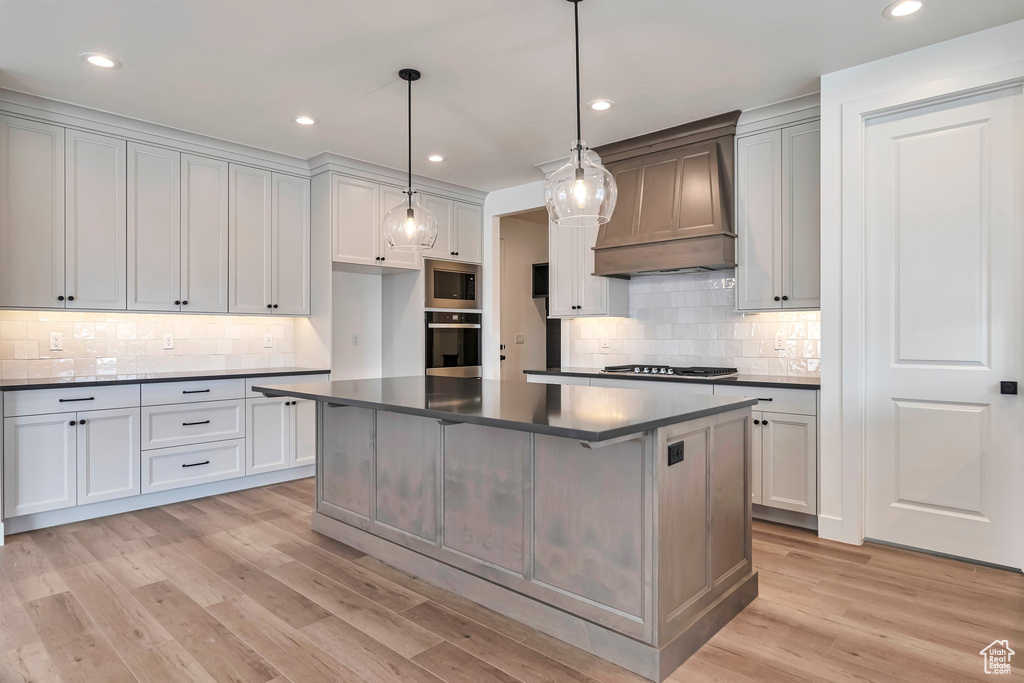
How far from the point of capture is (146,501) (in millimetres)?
3928

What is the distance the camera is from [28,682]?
6.30 ft

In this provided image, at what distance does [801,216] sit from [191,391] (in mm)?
4192

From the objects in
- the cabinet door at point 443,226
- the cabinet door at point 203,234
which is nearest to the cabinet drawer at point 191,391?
the cabinet door at point 203,234

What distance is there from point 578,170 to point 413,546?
189cm

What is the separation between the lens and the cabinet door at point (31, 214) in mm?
3521

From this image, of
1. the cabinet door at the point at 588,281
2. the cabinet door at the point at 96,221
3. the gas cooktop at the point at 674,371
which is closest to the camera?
the cabinet door at the point at 96,221

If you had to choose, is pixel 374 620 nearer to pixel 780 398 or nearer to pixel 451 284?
pixel 780 398

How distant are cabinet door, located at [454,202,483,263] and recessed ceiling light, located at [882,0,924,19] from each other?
3809mm

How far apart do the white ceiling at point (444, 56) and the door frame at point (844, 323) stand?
14.4 inches

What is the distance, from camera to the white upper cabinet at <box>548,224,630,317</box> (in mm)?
4719

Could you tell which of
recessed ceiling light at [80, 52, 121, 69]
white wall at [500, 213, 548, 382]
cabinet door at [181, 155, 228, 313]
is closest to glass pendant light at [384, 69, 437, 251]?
recessed ceiling light at [80, 52, 121, 69]

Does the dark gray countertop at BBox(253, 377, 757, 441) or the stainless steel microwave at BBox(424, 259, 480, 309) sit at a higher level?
the stainless steel microwave at BBox(424, 259, 480, 309)

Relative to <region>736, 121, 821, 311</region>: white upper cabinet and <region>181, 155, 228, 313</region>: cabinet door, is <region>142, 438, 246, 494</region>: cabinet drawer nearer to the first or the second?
<region>181, 155, 228, 313</region>: cabinet door

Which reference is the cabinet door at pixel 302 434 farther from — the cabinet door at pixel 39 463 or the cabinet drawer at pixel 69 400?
the cabinet door at pixel 39 463
